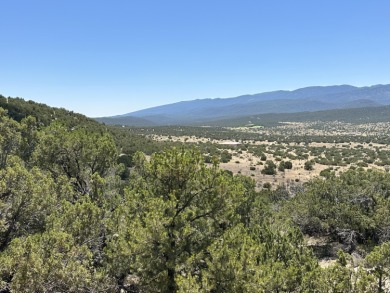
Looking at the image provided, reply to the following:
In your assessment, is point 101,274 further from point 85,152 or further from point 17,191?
point 85,152

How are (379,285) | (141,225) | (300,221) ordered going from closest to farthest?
(379,285)
(141,225)
(300,221)

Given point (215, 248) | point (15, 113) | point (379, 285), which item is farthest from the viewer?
point (15, 113)

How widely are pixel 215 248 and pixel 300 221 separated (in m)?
11.7

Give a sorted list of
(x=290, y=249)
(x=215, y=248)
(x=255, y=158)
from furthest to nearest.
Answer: (x=255, y=158), (x=290, y=249), (x=215, y=248)

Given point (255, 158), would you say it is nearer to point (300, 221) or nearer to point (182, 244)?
point (300, 221)

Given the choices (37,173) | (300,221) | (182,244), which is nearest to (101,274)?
(182,244)

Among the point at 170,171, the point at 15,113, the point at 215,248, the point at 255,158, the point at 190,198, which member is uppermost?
the point at 15,113

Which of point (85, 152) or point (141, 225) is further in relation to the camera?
point (85, 152)

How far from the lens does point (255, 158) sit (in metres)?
53.3

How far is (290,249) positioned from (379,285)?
10.2ft

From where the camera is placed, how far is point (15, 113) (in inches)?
1699

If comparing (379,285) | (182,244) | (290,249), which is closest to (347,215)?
(290,249)

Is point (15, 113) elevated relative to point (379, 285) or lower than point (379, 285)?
elevated

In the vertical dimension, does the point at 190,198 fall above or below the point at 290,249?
above
